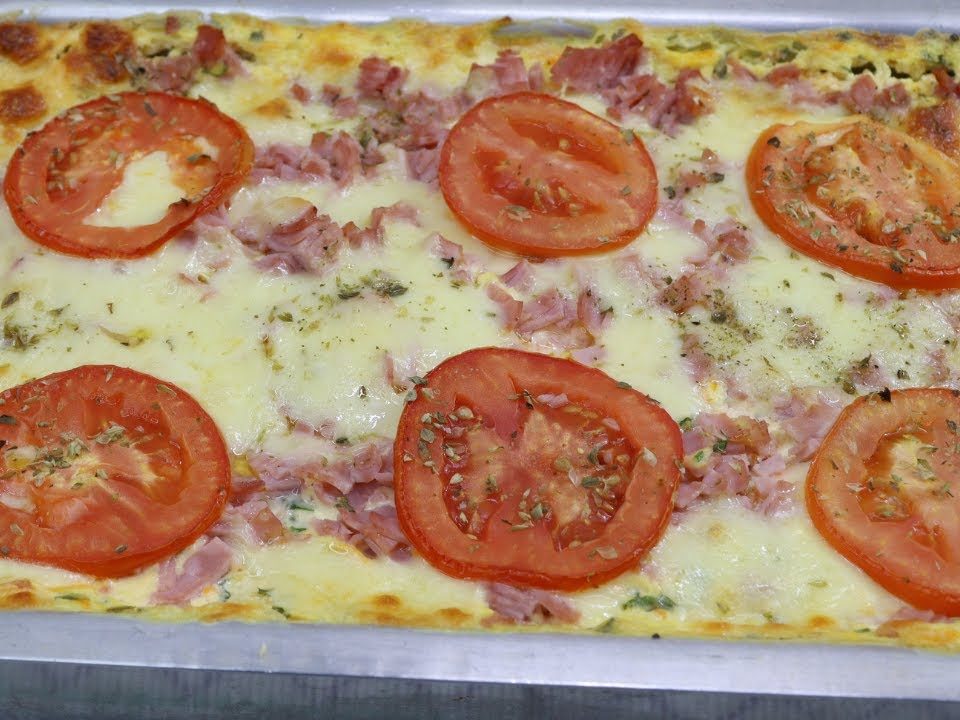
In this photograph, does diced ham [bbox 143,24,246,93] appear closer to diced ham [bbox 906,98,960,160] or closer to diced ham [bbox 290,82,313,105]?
diced ham [bbox 290,82,313,105]

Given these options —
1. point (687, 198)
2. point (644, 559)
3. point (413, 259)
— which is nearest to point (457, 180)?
point (413, 259)

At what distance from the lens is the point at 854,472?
9.50 feet

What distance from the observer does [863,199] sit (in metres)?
3.47

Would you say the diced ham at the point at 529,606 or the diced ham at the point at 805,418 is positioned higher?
the diced ham at the point at 805,418

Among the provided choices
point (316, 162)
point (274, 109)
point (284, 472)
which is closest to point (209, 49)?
point (274, 109)

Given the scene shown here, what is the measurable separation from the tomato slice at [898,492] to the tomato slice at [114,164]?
2299 mm

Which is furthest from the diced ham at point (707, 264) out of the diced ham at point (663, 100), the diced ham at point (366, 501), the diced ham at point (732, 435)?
the diced ham at point (366, 501)

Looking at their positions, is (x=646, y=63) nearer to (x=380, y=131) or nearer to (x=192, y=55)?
(x=380, y=131)

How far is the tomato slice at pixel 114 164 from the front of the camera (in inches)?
134

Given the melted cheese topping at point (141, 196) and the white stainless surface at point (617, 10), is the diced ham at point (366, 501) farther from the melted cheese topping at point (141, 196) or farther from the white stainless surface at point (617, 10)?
the white stainless surface at point (617, 10)

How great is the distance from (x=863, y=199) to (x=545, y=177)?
114cm

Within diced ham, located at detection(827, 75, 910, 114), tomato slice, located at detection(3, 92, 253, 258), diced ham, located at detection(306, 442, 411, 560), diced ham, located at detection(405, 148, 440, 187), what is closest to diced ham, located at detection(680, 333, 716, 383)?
diced ham, located at detection(306, 442, 411, 560)

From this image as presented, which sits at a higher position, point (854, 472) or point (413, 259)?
point (413, 259)

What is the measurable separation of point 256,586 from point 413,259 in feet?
4.07
